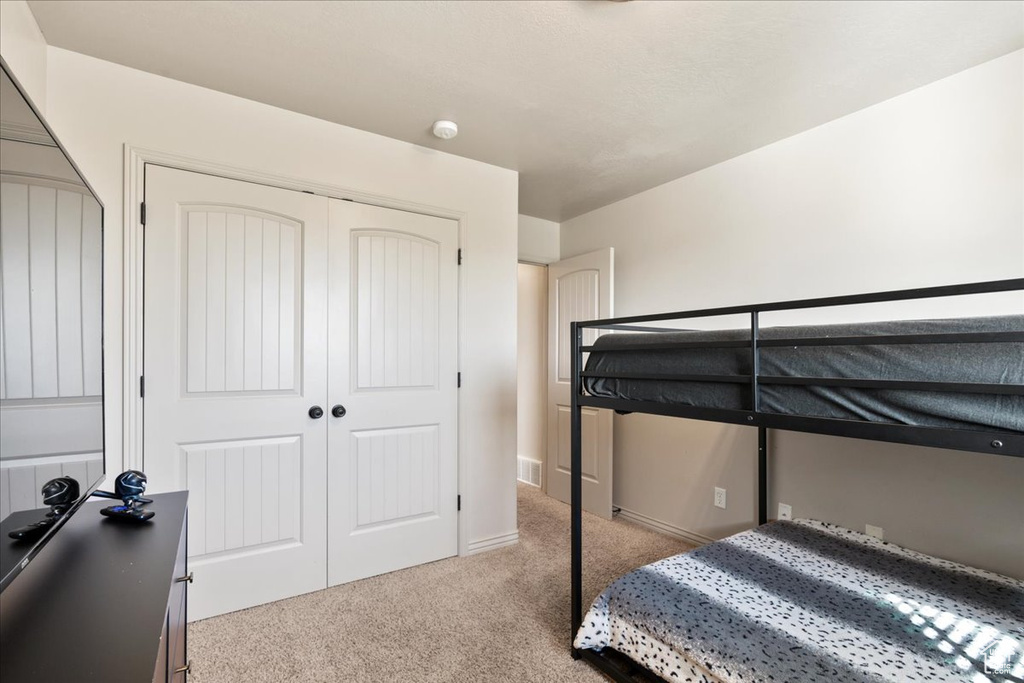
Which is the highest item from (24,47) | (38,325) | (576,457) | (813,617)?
(24,47)

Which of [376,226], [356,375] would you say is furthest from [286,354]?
[376,226]

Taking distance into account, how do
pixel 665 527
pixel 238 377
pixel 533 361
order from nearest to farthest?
pixel 238 377 < pixel 665 527 < pixel 533 361

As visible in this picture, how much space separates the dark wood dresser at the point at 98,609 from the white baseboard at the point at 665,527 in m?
2.66

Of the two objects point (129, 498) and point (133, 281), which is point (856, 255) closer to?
point (129, 498)

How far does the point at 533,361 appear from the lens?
4332 millimetres

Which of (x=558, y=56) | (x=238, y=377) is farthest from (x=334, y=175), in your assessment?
(x=558, y=56)

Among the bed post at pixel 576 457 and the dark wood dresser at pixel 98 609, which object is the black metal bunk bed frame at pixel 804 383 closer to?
the bed post at pixel 576 457

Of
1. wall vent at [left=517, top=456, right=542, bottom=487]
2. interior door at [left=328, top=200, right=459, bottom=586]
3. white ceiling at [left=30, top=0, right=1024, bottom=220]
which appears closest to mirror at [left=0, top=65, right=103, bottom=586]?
white ceiling at [left=30, top=0, right=1024, bottom=220]

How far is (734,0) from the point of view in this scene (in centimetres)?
151

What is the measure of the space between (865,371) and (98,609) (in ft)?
5.61

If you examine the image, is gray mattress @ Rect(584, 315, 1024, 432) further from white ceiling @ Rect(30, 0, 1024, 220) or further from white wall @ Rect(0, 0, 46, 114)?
white wall @ Rect(0, 0, 46, 114)

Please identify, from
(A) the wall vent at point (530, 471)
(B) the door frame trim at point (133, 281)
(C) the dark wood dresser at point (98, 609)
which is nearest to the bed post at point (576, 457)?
(C) the dark wood dresser at point (98, 609)

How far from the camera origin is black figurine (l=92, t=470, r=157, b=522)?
123cm

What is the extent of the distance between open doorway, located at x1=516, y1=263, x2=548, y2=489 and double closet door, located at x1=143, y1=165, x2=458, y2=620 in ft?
5.31
